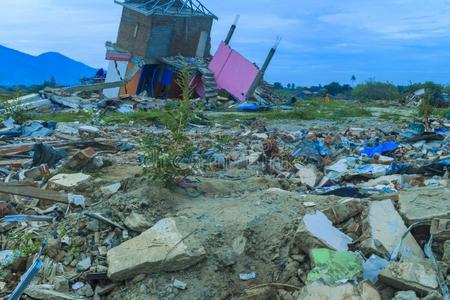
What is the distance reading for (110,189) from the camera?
486 cm

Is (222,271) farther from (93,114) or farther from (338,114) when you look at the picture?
(338,114)

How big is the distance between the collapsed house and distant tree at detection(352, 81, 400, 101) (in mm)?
9498

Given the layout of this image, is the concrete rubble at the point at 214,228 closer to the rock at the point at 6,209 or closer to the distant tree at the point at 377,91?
the rock at the point at 6,209

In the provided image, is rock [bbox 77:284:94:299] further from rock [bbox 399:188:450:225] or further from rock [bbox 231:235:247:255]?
rock [bbox 399:188:450:225]

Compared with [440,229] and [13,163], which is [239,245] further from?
[13,163]

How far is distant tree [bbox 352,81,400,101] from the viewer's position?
29252mm

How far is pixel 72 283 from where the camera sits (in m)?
3.52

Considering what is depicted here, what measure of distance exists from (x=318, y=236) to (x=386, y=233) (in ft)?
1.58

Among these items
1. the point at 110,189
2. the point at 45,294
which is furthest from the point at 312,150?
the point at 45,294

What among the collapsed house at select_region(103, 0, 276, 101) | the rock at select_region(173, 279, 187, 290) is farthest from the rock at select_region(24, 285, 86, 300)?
the collapsed house at select_region(103, 0, 276, 101)

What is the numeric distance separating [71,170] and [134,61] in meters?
19.0

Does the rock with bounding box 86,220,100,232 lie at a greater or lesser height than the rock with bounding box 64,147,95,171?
greater

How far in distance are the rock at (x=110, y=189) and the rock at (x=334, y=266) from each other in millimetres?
2200

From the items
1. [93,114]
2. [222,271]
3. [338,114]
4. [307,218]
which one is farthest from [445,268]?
[338,114]
